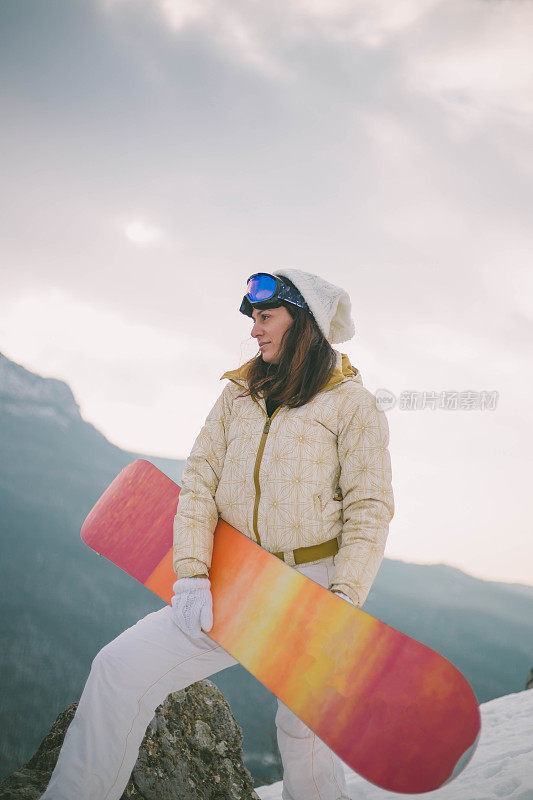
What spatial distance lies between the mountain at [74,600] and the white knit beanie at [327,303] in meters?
61.7

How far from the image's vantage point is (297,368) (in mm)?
1932

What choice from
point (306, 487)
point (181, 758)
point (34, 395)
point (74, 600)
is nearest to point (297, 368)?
point (306, 487)

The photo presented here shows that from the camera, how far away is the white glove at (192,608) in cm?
162

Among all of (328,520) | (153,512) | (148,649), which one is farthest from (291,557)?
(153,512)

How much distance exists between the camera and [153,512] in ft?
7.15

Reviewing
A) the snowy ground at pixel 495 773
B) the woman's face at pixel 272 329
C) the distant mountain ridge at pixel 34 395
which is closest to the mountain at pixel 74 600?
the distant mountain ridge at pixel 34 395

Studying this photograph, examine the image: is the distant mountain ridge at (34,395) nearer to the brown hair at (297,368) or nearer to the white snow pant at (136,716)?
the brown hair at (297,368)

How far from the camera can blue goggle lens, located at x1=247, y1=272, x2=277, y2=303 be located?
1.99m

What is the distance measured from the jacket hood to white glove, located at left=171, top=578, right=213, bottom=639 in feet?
2.92

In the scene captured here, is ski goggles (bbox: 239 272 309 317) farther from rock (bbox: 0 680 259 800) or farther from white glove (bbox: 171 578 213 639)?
rock (bbox: 0 680 259 800)

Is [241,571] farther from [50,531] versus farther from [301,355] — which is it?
[50,531]

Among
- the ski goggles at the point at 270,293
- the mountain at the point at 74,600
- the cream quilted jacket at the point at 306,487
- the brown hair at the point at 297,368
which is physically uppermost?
the ski goggles at the point at 270,293

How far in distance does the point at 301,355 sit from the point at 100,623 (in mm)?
90832

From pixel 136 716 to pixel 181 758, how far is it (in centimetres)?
153
